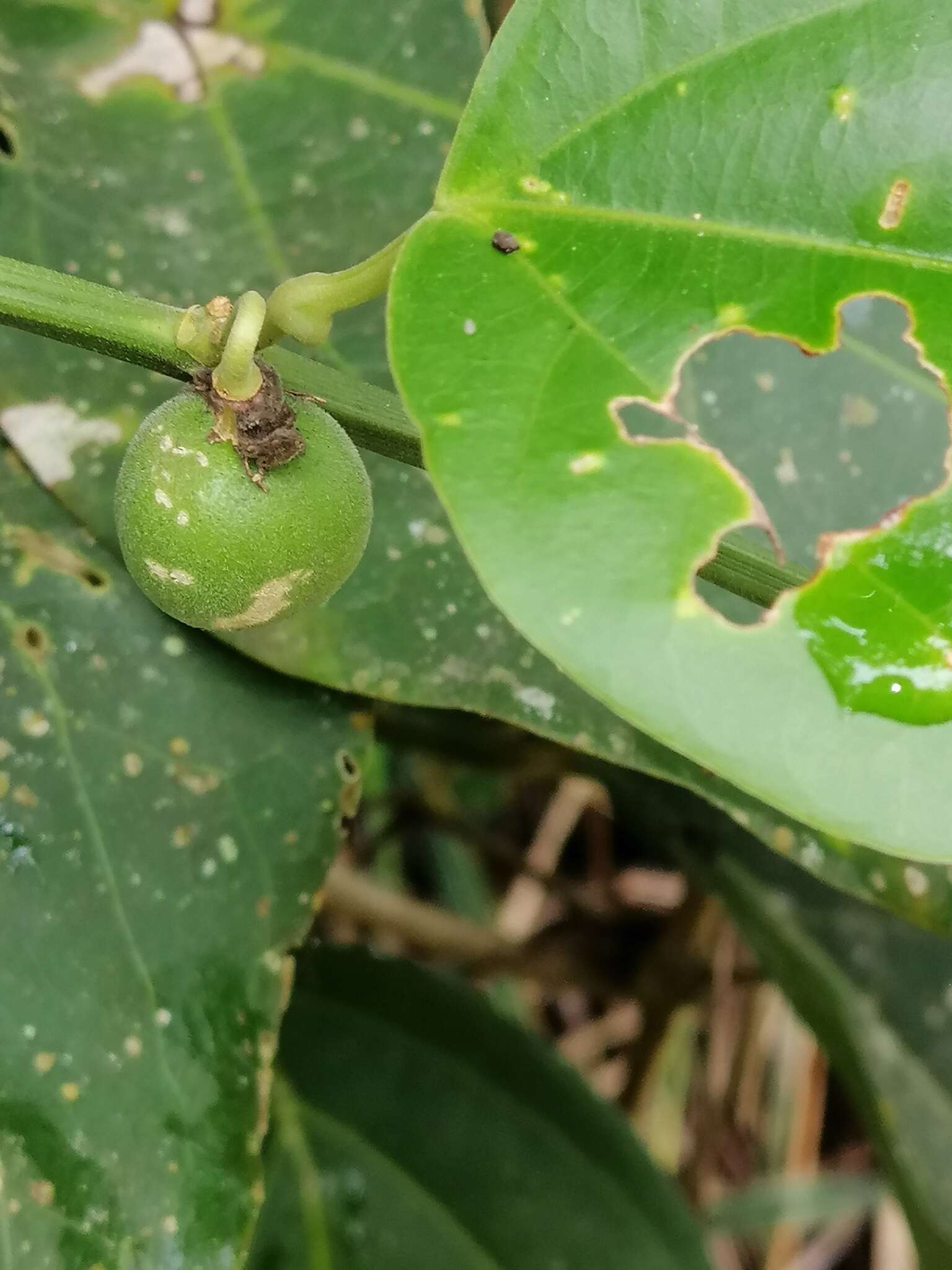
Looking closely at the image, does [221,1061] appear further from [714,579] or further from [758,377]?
[758,377]

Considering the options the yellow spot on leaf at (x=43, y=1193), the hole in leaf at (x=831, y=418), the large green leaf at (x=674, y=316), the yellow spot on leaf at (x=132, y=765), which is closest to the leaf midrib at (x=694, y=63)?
the large green leaf at (x=674, y=316)

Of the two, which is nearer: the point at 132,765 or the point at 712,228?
the point at 712,228

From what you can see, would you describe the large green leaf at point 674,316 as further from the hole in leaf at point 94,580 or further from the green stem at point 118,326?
the hole in leaf at point 94,580

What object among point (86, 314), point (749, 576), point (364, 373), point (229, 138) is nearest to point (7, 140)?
point (229, 138)

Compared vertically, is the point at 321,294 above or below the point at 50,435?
above

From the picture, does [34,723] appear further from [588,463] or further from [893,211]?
[893,211]
